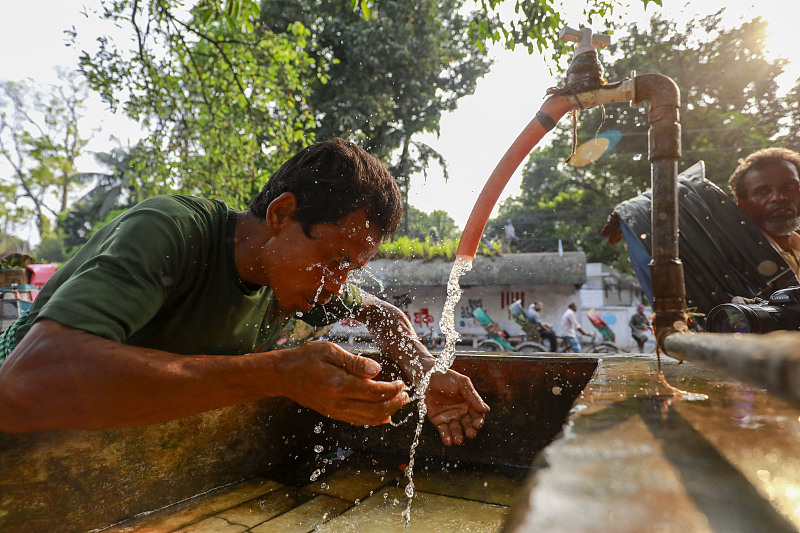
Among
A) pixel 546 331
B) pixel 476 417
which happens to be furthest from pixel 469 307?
pixel 476 417

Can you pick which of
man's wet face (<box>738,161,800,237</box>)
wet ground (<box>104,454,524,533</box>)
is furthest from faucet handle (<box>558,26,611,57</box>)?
wet ground (<box>104,454,524,533</box>)

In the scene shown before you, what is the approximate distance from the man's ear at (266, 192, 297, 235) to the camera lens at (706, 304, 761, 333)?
5.69ft

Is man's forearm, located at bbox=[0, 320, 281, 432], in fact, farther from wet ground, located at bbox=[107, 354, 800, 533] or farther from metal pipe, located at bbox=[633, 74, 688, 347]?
metal pipe, located at bbox=[633, 74, 688, 347]

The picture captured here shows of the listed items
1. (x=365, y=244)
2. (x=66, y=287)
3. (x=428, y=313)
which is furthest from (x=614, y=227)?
(x=428, y=313)

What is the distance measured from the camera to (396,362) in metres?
2.43

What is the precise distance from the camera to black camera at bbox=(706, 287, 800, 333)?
70.2 inches

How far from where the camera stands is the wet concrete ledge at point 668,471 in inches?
17.7

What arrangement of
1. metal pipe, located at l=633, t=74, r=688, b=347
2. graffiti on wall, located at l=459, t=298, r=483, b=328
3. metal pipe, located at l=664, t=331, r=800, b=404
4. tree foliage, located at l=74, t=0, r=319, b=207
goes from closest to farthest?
metal pipe, located at l=664, t=331, r=800, b=404 → metal pipe, located at l=633, t=74, r=688, b=347 → tree foliage, located at l=74, t=0, r=319, b=207 → graffiti on wall, located at l=459, t=298, r=483, b=328

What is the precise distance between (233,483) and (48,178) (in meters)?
26.1

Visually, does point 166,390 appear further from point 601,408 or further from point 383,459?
point 383,459

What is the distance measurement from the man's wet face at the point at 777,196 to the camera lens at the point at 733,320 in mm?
1308

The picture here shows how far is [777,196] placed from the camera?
2.72 metres

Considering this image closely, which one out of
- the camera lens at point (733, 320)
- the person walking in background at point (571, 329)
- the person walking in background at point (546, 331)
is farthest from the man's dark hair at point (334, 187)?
the person walking in background at point (571, 329)

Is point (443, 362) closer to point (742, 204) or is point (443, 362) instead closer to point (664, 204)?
point (664, 204)
